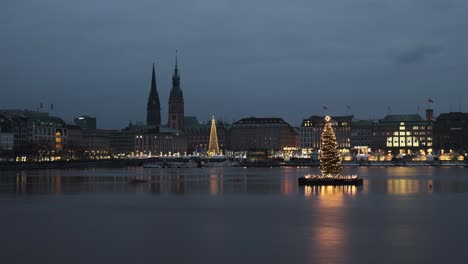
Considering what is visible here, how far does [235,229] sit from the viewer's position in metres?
35.4

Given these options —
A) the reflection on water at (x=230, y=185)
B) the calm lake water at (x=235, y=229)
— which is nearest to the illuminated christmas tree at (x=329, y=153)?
the reflection on water at (x=230, y=185)

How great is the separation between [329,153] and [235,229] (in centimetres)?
3642

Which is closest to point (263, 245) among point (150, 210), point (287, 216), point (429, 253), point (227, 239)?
point (227, 239)

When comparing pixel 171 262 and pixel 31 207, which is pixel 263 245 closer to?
pixel 171 262

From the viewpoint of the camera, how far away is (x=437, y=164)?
182000 mm

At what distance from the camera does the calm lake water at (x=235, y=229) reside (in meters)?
27.6

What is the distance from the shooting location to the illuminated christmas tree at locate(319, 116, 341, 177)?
70.3 meters

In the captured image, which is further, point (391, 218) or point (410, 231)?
point (391, 218)

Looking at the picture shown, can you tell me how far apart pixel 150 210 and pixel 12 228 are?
11208mm

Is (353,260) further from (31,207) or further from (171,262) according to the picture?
(31,207)

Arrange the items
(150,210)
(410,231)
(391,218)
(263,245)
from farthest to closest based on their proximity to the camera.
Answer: (150,210)
(391,218)
(410,231)
(263,245)

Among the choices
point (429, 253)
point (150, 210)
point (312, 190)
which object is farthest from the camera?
point (312, 190)

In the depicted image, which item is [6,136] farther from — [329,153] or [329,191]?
[329,191]

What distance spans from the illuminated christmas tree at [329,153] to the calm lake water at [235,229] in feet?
42.7
